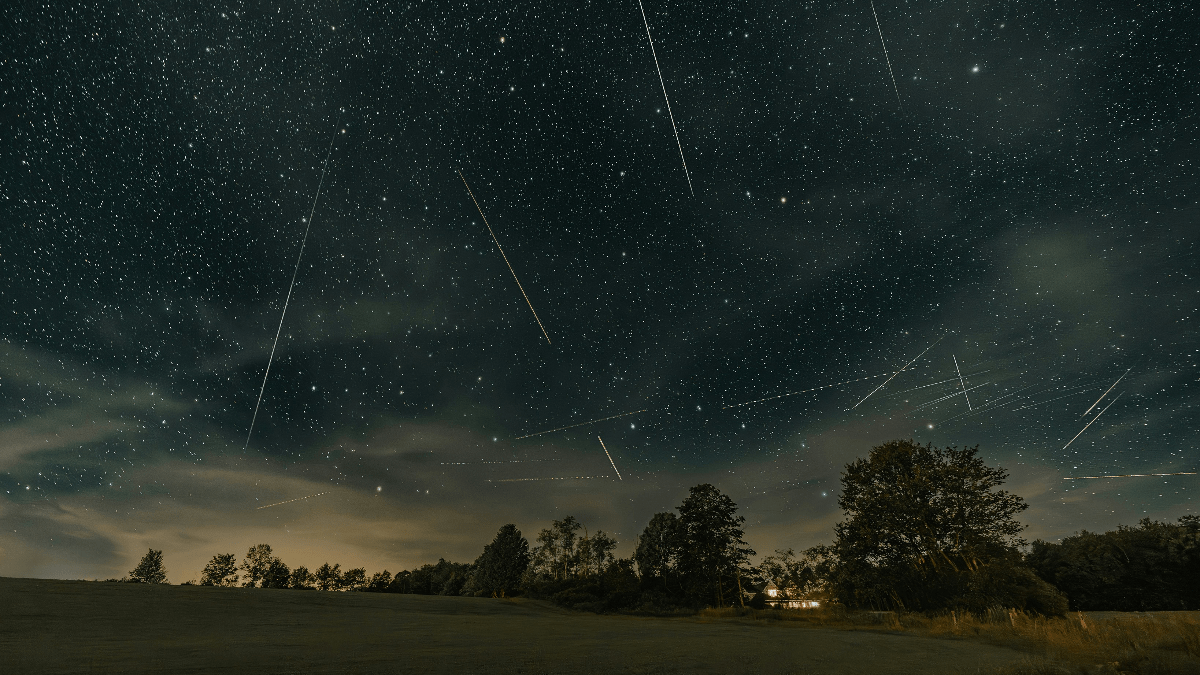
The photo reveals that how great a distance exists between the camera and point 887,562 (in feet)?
113

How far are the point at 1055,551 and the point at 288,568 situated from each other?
114 metres

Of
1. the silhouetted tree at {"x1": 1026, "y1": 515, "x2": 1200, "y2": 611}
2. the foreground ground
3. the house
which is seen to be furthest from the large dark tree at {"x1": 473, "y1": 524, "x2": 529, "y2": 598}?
the silhouetted tree at {"x1": 1026, "y1": 515, "x2": 1200, "y2": 611}

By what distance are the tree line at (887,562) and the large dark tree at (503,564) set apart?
0.54 ft

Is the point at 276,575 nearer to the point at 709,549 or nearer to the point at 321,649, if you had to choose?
the point at 709,549

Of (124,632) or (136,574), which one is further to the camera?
(136,574)

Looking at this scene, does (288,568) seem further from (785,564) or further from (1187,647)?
(1187,647)

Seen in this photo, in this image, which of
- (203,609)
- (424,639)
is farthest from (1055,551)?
(203,609)

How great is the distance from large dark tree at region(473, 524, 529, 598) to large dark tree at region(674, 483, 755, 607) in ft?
84.5

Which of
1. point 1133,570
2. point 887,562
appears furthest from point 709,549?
point 1133,570

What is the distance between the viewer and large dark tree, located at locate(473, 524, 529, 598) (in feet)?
233

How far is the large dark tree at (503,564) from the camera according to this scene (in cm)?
7094

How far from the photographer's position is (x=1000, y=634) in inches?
760

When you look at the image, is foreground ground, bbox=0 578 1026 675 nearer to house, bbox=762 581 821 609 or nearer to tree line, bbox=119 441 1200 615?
tree line, bbox=119 441 1200 615

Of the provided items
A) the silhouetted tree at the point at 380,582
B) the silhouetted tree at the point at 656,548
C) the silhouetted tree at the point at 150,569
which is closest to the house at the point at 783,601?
the silhouetted tree at the point at 656,548
